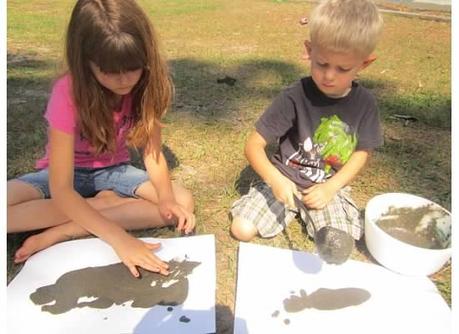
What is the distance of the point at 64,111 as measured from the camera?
1.23 metres

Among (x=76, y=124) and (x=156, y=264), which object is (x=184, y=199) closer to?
(x=156, y=264)

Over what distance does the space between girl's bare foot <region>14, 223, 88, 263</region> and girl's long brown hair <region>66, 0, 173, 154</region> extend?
0.85 feet

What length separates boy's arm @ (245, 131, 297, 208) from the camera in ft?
4.07

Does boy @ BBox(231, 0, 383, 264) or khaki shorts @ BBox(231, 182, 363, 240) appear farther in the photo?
khaki shorts @ BBox(231, 182, 363, 240)

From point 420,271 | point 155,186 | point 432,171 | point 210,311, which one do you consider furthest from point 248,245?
point 432,171

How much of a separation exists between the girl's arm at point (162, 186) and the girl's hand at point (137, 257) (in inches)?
5.9

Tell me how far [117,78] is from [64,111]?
206mm

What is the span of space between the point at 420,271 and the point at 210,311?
1.90 feet

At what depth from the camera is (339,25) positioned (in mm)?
1132

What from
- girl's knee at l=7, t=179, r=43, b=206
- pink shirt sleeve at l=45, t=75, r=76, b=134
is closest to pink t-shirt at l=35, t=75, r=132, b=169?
pink shirt sleeve at l=45, t=75, r=76, b=134

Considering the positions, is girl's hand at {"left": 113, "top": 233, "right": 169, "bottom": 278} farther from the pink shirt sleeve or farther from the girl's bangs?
the girl's bangs

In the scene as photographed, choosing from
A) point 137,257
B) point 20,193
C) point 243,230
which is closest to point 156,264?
point 137,257

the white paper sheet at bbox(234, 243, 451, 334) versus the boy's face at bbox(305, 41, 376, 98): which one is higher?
the boy's face at bbox(305, 41, 376, 98)

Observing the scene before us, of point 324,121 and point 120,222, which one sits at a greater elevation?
point 324,121
